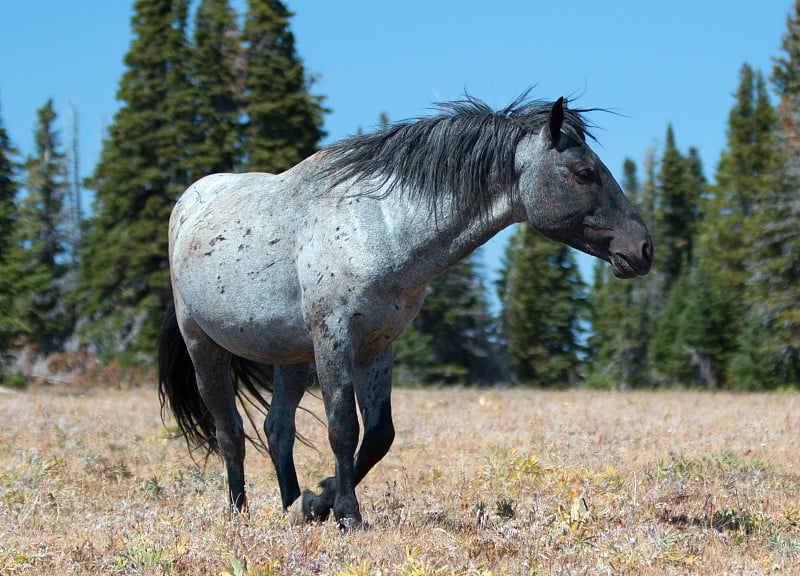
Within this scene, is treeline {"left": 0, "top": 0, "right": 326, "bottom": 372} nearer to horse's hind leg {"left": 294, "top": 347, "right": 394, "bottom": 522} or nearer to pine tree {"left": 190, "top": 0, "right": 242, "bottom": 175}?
pine tree {"left": 190, "top": 0, "right": 242, "bottom": 175}

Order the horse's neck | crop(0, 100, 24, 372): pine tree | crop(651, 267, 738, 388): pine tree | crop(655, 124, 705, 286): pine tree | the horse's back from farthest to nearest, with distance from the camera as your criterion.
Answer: crop(655, 124, 705, 286): pine tree
crop(651, 267, 738, 388): pine tree
crop(0, 100, 24, 372): pine tree
the horse's back
the horse's neck

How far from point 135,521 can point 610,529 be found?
302 cm

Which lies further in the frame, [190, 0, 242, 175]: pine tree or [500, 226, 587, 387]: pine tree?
[500, 226, 587, 387]: pine tree

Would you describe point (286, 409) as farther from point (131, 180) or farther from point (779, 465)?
point (131, 180)

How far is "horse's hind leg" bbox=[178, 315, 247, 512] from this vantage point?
735cm

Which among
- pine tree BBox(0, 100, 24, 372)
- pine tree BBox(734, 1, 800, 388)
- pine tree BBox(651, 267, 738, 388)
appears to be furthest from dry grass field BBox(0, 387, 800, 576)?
pine tree BBox(651, 267, 738, 388)

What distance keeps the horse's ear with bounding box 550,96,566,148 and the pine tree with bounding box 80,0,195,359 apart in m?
26.7

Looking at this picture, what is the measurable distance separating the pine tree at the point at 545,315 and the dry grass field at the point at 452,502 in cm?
4218

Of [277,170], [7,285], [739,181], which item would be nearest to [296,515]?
[7,285]

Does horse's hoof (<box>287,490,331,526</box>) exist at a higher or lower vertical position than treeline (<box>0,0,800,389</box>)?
lower

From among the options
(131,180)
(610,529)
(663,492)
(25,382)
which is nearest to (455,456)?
(663,492)

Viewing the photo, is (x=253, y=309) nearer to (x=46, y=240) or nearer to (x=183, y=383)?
(x=183, y=383)

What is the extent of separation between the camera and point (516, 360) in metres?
56.7

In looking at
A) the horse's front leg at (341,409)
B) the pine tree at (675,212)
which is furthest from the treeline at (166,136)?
the pine tree at (675,212)
